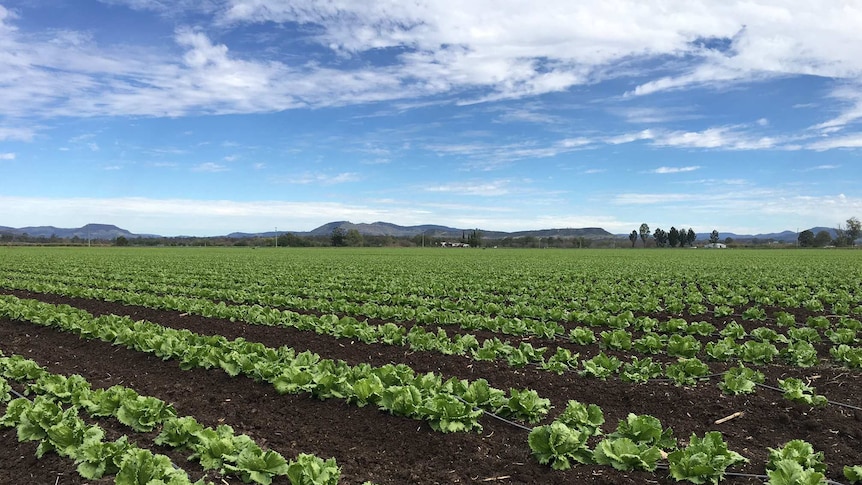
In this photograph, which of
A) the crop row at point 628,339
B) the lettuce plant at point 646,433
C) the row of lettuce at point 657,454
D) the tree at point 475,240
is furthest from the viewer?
the tree at point 475,240

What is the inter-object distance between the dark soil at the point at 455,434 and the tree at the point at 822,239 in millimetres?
160261

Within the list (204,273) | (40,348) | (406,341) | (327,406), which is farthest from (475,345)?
(204,273)

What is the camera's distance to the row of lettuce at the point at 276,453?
15.9ft

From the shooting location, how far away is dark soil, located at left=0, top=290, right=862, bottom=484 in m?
5.41

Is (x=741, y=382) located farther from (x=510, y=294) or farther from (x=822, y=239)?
(x=822, y=239)

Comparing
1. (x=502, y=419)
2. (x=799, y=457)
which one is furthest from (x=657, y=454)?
(x=502, y=419)

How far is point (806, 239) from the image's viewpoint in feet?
468

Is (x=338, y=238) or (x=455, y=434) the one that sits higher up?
(x=338, y=238)

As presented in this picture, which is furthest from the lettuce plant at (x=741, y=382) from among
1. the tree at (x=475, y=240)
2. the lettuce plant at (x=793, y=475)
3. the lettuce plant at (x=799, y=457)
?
the tree at (x=475, y=240)

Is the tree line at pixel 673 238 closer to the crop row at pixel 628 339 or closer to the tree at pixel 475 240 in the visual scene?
the tree at pixel 475 240

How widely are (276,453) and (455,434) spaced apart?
1899mm

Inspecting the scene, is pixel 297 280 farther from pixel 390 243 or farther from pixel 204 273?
pixel 390 243

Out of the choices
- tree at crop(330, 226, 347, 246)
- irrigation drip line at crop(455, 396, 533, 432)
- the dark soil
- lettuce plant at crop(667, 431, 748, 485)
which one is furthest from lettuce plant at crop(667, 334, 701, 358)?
tree at crop(330, 226, 347, 246)

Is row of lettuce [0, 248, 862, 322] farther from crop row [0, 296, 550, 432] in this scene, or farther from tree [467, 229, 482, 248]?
tree [467, 229, 482, 248]
